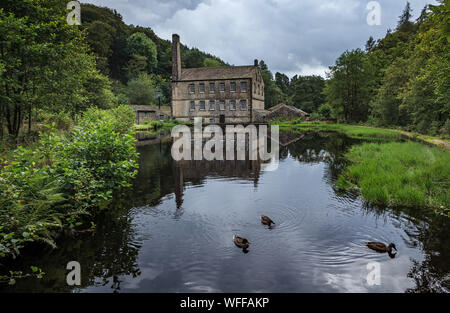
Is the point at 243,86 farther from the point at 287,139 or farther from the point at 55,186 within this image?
the point at 55,186

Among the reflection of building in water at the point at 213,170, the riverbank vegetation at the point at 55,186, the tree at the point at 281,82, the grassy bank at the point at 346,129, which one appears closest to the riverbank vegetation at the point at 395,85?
the grassy bank at the point at 346,129

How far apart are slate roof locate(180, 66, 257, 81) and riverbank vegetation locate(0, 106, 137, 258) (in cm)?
4567

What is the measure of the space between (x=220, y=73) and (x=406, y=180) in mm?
46835

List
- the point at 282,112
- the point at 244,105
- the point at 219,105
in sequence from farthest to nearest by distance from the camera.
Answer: the point at 282,112 < the point at 219,105 < the point at 244,105

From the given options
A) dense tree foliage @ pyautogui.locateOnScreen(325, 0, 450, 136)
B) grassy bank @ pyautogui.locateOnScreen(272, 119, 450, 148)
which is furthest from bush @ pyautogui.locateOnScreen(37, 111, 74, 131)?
grassy bank @ pyautogui.locateOnScreen(272, 119, 450, 148)

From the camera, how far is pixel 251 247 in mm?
6801

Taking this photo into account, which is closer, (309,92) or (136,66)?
(136,66)

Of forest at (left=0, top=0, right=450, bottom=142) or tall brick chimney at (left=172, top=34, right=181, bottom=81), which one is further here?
tall brick chimney at (left=172, top=34, right=181, bottom=81)

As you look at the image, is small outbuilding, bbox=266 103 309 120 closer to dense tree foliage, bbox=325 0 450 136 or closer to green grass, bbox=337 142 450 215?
dense tree foliage, bbox=325 0 450 136

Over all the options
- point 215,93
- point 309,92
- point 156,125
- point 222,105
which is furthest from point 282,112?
point 156,125

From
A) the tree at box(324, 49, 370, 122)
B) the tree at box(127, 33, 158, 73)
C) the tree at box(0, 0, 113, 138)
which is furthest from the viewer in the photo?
the tree at box(127, 33, 158, 73)

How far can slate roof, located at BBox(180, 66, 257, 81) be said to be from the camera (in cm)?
5225

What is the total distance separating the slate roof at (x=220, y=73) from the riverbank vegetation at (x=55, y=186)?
45672mm
